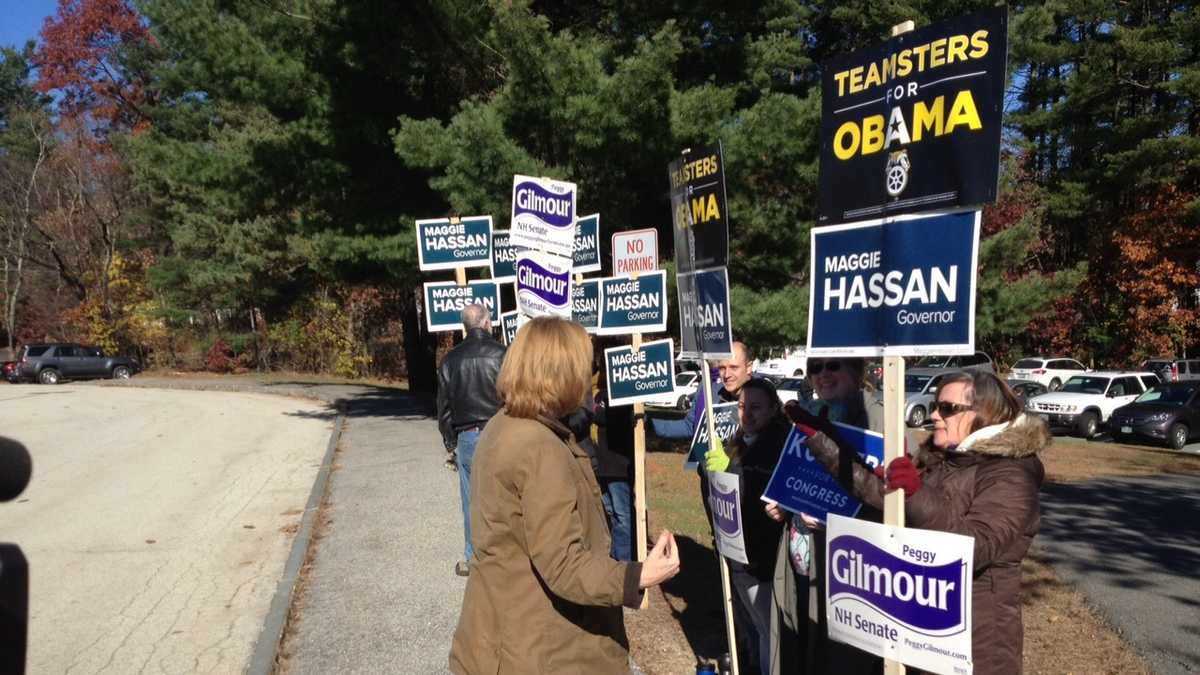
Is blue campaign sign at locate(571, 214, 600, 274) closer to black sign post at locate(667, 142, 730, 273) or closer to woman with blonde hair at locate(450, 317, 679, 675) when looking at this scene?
black sign post at locate(667, 142, 730, 273)

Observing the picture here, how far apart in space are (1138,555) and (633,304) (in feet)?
18.7

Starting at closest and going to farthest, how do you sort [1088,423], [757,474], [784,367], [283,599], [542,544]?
[542,544] → [757,474] → [283,599] → [1088,423] → [784,367]

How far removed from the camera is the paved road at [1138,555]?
6.07m

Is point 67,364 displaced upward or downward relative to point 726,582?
upward

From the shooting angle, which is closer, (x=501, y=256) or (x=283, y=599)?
(x=283, y=599)

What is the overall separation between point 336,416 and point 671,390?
1670cm

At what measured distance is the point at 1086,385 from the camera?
2570 centimetres

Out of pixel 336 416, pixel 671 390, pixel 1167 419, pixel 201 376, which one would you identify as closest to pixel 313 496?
pixel 671 390

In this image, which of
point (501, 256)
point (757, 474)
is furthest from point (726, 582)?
point (501, 256)

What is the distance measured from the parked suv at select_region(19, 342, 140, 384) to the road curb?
34451 millimetres

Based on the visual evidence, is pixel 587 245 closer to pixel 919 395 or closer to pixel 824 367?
pixel 824 367

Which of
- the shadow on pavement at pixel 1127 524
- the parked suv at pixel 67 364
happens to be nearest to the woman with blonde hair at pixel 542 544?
the shadow on pavement at pixel 1127 524

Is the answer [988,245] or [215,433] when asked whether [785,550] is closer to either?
[988,245]

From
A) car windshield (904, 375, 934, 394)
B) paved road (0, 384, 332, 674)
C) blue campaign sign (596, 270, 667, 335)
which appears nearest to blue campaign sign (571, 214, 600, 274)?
blue campaign sign (596, 270, 667, 335)
